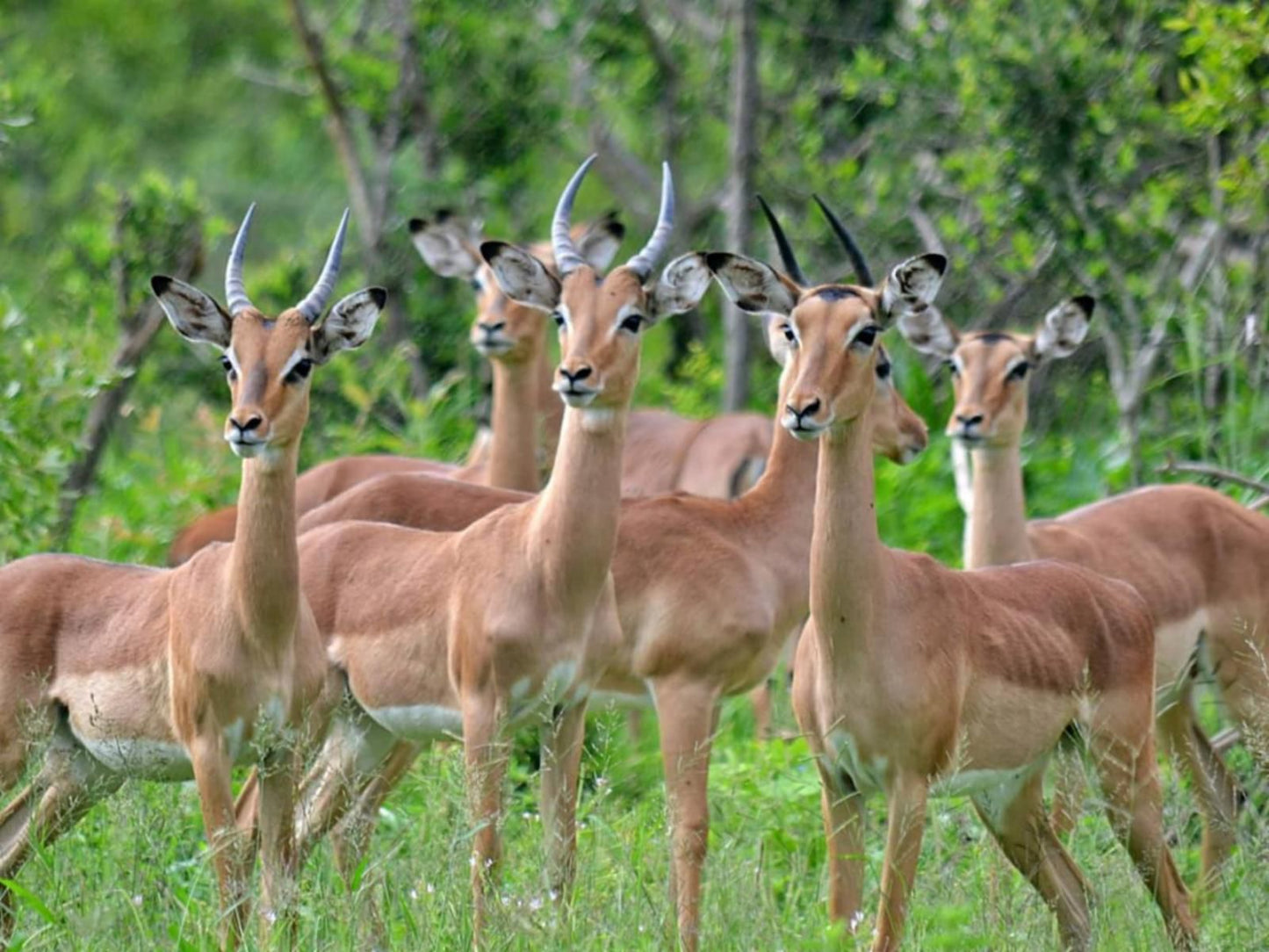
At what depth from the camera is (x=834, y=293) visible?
5980mm

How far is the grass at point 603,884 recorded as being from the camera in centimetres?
518

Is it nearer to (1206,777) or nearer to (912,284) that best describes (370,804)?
(912,284)

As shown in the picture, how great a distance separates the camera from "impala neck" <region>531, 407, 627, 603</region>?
630cm

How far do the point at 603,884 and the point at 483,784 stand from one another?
52 centimetres

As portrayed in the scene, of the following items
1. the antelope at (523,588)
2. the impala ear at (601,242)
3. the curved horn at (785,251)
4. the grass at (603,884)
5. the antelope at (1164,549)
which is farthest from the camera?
the impala ear at (601,242)

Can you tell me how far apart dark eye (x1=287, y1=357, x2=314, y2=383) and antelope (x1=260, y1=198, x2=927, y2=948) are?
1167 mm

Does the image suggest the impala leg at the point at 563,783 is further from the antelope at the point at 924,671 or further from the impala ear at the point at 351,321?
the impala ear at the point at 351,321

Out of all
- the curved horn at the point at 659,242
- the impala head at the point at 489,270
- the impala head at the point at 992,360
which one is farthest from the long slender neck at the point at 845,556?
the impala head at the point at 489,270

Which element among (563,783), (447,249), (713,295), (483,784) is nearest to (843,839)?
→ (563,783)

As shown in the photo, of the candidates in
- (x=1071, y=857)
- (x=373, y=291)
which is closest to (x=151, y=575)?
(x=373, y=291)

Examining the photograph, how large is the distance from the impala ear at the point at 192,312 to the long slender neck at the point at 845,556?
172 cm

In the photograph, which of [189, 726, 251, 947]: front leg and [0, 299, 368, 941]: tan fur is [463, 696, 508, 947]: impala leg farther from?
[189, 726, 251, 947]: front leg

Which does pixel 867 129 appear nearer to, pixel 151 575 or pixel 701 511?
pixel 701 511

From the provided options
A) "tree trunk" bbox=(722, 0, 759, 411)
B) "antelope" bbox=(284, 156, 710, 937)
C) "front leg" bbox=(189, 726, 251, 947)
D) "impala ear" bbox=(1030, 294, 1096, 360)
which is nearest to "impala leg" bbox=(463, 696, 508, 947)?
"antelope" bbox=(284, 156, 710, 937)
